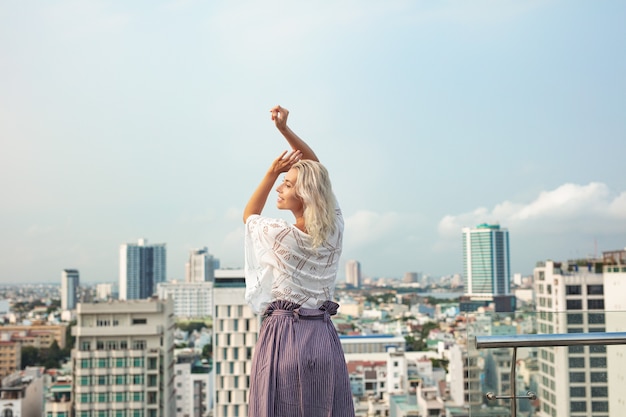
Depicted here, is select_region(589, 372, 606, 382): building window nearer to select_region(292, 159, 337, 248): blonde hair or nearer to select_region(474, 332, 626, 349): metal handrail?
select_region(474, 332, 626, 349): metal handrail

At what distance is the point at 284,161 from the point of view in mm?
1425

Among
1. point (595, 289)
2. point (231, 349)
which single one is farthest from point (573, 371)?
point (595, 289)

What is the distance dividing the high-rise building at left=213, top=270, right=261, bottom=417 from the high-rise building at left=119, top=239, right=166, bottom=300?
15.4 meters

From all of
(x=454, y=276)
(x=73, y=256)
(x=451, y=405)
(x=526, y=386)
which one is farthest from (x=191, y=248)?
(x=526, y=386)

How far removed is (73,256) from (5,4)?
11467 mm

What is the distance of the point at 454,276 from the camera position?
35031 mm

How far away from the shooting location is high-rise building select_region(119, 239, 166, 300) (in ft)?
106

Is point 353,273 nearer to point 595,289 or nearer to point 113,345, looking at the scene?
point 595,289

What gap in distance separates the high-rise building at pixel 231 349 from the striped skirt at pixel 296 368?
1645cm

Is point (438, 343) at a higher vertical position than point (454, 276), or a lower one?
lower

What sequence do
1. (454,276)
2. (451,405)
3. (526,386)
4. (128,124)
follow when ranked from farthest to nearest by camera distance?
(454,276), (128,124), (451,405), (526,386)

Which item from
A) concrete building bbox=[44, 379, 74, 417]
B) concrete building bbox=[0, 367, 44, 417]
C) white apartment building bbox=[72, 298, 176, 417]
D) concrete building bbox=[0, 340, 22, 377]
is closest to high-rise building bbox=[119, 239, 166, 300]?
concrete building bbox=[0, 340, 22, 377]

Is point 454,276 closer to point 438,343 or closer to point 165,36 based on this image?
point 438,343

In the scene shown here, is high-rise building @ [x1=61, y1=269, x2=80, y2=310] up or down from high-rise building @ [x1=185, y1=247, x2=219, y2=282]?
down
